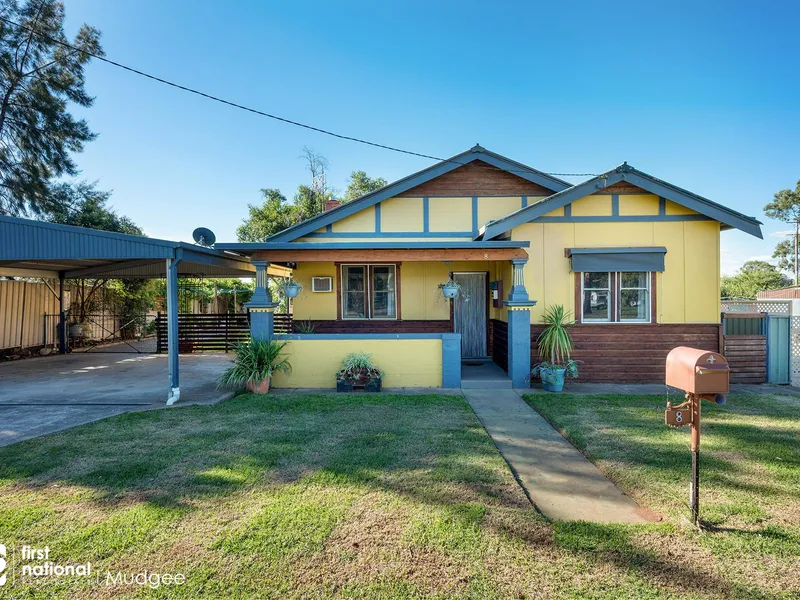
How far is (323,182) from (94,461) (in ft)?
73.4

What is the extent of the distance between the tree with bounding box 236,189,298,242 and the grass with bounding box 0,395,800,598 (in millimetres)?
18538

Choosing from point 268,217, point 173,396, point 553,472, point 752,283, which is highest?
point 268,217

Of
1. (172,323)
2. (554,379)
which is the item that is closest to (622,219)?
(554,379)

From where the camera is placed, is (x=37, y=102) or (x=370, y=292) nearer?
(x=370, y=292)

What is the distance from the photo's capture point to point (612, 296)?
26.7ft

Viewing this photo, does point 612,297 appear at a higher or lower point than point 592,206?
lower

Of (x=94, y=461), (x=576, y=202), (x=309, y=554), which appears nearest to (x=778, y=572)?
(x=309, y=554)

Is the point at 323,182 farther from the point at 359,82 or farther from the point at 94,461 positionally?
the point at 94,461

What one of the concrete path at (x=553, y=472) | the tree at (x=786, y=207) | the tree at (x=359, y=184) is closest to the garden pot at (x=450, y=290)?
the concrete path at (x=553, y=472)

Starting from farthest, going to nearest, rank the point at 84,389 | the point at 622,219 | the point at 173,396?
the point at 622,219 → the point at 84,389 → the point at 173,396

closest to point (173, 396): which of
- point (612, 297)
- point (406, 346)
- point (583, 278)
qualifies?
point (406, 346)

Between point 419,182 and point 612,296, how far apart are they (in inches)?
191

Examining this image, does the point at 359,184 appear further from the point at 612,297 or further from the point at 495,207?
the point at 612,297

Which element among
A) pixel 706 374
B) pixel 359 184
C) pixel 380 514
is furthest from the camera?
pixel 359 184
